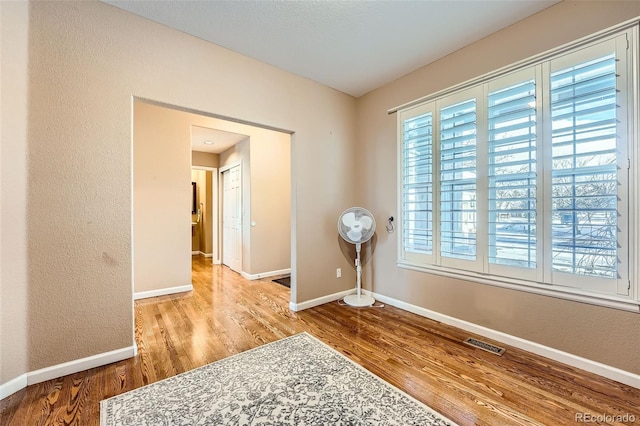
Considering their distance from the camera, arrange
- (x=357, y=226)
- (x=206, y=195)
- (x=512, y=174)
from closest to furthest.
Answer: (x=512, y=174)
(x=357, y=226)
(x=206, y=195)

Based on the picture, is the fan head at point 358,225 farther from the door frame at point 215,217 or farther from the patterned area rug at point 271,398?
the door frame at point 215,217

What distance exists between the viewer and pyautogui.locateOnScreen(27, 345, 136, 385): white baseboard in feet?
6.00

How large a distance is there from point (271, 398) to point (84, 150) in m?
2.20

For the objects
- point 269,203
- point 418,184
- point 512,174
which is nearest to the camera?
point 512,174

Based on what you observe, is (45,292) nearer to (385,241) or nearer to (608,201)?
(385,241)

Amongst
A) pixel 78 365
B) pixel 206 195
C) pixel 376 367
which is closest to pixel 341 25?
pixel 376 367

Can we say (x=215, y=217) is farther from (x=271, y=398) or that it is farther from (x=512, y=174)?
(x=512, y=174)

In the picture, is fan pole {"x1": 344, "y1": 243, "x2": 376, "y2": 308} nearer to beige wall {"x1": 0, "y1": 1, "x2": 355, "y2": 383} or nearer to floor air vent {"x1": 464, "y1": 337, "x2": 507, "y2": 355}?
floor air vent {"x1": 464, "y1": 337, "x2": 507, "y2": 355}

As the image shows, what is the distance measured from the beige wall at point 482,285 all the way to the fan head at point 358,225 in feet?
0.91

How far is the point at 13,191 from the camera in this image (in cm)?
174

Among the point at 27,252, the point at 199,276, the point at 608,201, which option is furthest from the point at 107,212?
the point at 608,201

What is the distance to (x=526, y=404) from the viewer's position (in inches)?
63.7

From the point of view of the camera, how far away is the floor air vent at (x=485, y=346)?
7.30ft

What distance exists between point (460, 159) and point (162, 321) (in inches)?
139
